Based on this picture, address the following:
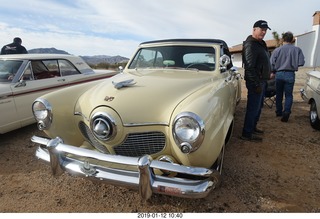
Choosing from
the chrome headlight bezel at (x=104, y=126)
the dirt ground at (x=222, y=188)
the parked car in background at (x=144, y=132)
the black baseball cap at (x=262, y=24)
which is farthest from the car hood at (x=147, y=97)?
the black baseball cap at (x=262, y=24)

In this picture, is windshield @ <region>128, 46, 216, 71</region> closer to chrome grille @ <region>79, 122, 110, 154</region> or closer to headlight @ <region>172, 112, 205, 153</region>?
chrome grille @ <region>79, 122, 110, 154</region>

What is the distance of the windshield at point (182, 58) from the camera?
144 inches

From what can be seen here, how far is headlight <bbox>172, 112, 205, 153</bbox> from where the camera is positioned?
2.07m

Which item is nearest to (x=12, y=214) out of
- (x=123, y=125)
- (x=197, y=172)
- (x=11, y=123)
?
(x=123, y=125)

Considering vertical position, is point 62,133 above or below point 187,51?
below

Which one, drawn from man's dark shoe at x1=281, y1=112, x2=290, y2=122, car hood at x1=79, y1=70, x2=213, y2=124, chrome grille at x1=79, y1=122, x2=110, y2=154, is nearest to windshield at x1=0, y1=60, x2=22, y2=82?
car hood at x1=79, y1=70, x2=213, y2=124

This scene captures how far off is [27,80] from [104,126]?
313 centimetres

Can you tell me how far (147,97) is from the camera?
2.57m

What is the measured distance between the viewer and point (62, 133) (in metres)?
→ 2.82

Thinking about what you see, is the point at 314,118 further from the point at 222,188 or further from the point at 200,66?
the point at 222,188

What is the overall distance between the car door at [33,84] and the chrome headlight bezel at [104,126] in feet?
9.02

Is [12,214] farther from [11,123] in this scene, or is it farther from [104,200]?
[11,123]

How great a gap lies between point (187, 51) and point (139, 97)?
151cm

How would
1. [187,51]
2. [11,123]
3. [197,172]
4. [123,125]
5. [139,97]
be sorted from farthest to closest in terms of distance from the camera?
[11,123]
[187,51]
[139,97]
[123,125]
[197,172]
